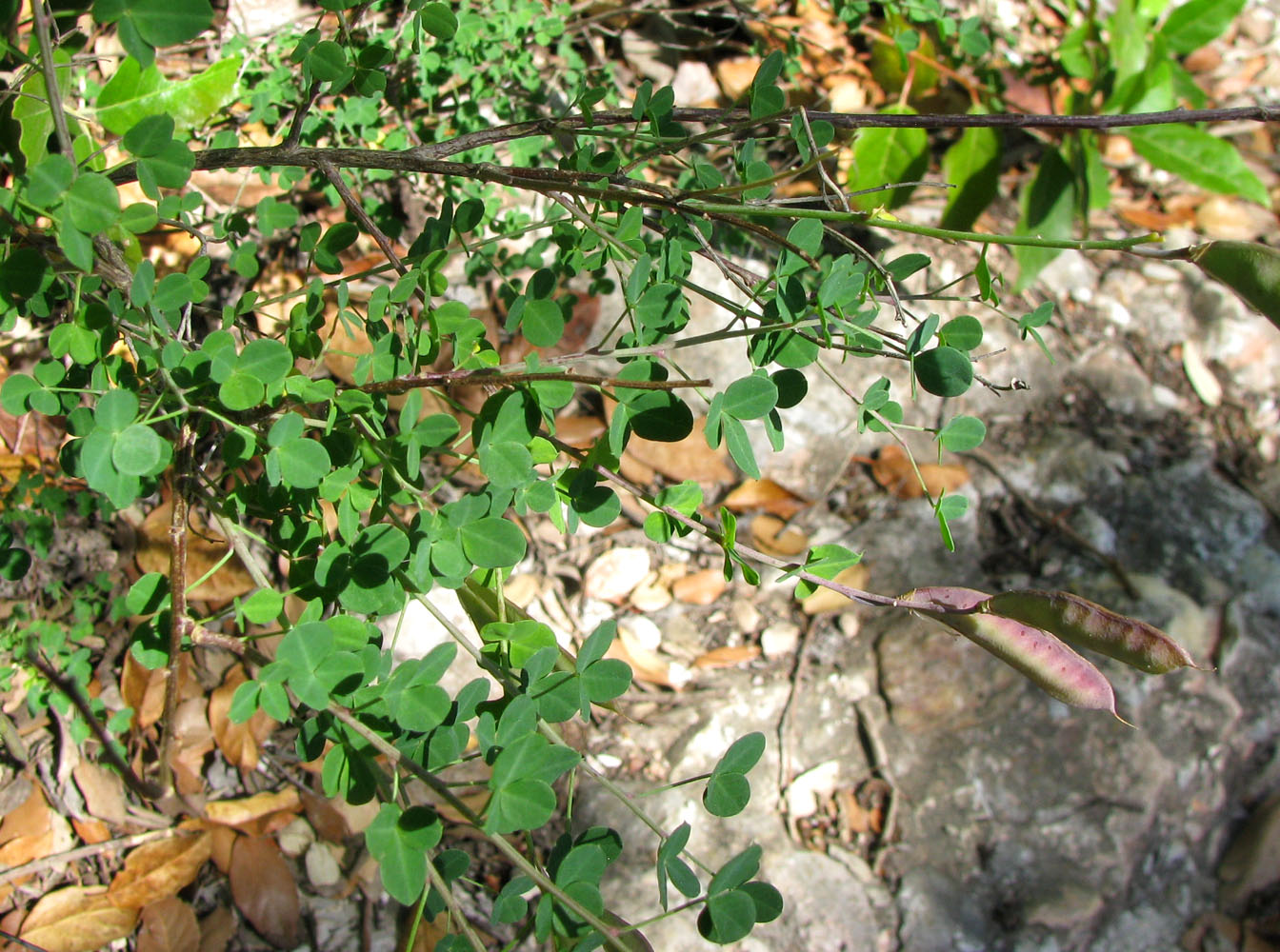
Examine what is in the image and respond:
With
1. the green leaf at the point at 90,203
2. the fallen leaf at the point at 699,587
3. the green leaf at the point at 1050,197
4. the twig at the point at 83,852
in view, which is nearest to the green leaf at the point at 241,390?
the green leaf at the point at 90,203

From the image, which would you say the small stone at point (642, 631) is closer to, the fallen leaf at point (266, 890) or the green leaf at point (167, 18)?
the fallen leaf at point (266, 890)

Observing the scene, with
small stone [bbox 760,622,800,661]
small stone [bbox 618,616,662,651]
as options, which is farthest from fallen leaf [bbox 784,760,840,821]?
small stone [bbox 618,616,662,651]

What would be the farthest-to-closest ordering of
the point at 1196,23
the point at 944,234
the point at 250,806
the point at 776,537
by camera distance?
the point at 1196,23, the point at 776,537, the point at 250,806, the point at 944,234

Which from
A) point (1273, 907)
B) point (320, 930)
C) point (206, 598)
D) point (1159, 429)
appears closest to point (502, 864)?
point (320, 930)

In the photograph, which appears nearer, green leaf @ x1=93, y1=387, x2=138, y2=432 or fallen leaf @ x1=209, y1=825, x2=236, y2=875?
green leaf @ x1=93, y1=387, x2=138, y2=432

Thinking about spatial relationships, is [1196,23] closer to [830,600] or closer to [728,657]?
[830,600]

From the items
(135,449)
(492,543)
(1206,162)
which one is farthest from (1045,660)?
(1206,162)

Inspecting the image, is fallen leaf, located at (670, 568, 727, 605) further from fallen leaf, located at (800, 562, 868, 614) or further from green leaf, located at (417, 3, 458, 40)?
green leaf, located at (417, 3, 458, 40)
